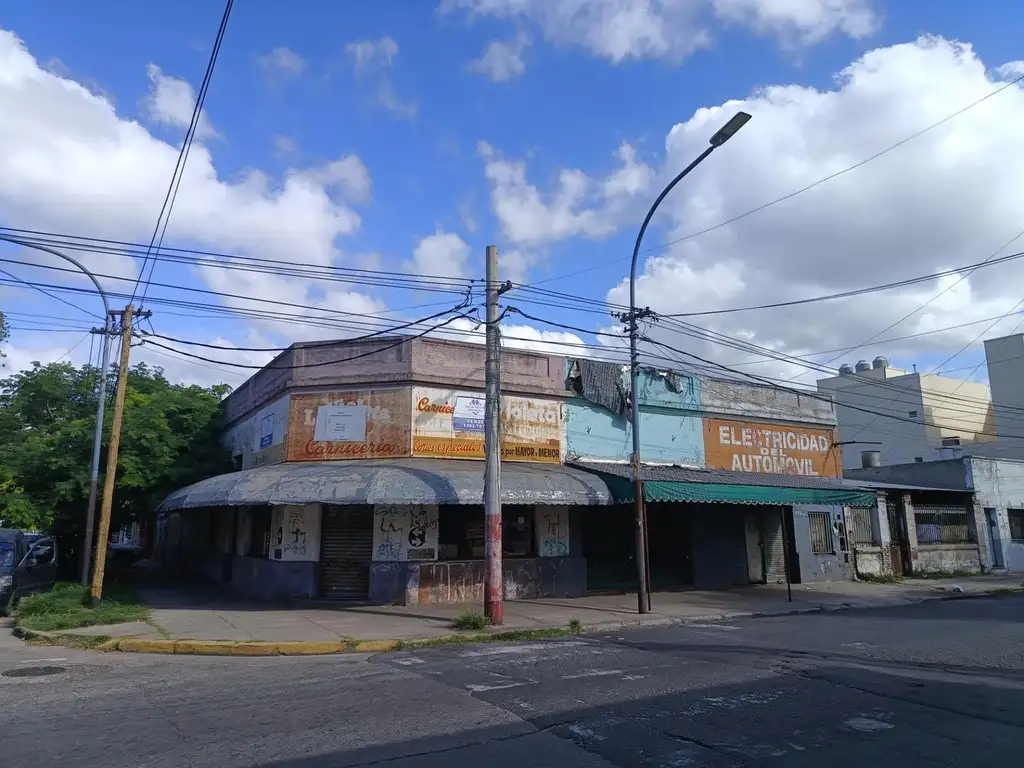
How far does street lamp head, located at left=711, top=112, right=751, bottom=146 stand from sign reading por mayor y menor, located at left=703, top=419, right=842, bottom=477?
1021 cm

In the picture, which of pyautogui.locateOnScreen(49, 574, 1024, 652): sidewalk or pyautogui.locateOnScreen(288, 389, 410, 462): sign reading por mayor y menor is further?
pyautogui.locateOnScreen(288, 389, 410, 462): sign reading por mayor y menor

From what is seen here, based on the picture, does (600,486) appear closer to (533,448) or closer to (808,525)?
(533,448)

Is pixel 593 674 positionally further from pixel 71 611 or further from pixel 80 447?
pixel 80 447

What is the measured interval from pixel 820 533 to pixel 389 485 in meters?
15.4

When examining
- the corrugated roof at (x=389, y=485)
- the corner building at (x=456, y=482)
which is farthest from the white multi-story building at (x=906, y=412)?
the corrugated roof at (x=389, y=485)

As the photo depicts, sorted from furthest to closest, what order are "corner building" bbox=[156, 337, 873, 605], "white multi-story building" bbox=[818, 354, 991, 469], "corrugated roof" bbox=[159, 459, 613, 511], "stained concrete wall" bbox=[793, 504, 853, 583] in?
"white multi-story building" bbox=[818, 354, 991, 469]
"stained concrete wall" bbox=[793, 504, 853, 583]
"corner building" bbox=[156, 337, 873, 605]
"corrugated roof" bbox=[159, 459, 613, 511]

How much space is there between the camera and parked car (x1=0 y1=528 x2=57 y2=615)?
15.0 metres

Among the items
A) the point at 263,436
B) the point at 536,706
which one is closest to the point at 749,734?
the point at 536,706

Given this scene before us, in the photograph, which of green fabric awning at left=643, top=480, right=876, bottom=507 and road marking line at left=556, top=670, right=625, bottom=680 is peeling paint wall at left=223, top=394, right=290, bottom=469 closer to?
green fabric awning at left=643, top=480, right=876, bottom=507

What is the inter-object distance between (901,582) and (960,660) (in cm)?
1531

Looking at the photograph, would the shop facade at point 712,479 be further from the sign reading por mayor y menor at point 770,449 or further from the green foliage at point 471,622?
the green foliage at point 471,622

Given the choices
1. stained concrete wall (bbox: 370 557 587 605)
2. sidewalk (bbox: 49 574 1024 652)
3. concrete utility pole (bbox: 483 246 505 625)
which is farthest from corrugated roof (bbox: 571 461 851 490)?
concrete utility pole (bbox: 483 246 505 625)

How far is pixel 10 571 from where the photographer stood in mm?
15203

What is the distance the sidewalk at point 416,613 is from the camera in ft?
39.4
